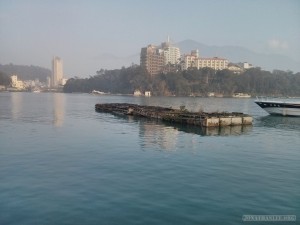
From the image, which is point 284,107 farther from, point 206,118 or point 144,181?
point 144,181

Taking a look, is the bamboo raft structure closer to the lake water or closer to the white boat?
the lake water

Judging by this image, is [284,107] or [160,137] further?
[284,107]

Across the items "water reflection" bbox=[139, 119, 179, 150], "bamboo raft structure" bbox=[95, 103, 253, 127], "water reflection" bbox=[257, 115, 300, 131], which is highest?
"bamboo raft structure" bbox=[95, 103, 253, 127]

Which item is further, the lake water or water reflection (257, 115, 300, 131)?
water reflection (257, 115, 300, 131)

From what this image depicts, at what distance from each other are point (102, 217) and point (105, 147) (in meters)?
15.5

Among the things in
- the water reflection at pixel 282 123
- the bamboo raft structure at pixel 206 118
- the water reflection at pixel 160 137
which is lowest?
the water reflection at pixel 282 123

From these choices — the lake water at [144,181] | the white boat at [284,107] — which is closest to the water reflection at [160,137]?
the lake water at [144,181]

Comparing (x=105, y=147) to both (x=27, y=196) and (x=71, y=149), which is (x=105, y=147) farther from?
(x=27, y=196)

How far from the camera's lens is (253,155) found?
26.2 meters

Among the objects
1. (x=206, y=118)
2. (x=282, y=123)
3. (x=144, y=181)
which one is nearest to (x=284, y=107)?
(x=282, y=123)

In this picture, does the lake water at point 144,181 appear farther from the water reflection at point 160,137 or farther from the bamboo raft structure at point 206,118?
the bamboo raft structure at point 206,118

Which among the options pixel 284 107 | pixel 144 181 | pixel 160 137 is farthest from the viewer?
pixel 284 107

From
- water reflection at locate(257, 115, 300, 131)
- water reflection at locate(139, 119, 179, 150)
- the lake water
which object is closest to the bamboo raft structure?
water reflection at locate(257, 115, 300, 131)

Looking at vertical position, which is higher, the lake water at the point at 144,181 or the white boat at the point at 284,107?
the white boat at the point at 284,107
